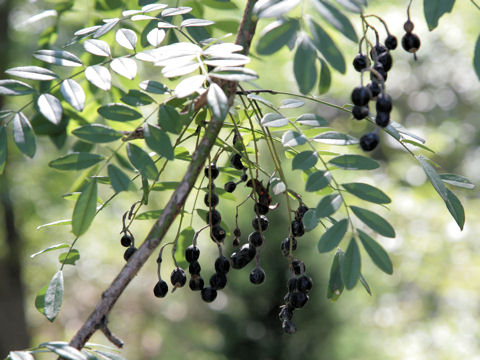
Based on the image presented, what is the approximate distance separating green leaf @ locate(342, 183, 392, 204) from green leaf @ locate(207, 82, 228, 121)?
0.92 feet

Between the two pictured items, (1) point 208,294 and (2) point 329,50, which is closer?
(2) point 329,50

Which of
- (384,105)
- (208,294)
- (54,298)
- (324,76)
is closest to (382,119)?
(384,105)

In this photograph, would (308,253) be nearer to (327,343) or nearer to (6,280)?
(327,343)

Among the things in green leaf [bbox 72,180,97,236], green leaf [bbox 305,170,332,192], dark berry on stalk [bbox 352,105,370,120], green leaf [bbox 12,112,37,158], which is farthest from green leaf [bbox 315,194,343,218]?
green leaf [bbox 12,112,37,158]

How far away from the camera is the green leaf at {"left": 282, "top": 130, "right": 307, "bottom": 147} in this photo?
2.73ft

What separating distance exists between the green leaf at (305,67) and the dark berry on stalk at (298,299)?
389mm

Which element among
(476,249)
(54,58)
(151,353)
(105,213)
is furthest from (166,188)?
(151,353)

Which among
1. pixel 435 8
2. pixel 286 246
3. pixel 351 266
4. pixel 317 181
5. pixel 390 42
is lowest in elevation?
pixel 286 246

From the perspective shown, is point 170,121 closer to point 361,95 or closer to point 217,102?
point 217,102

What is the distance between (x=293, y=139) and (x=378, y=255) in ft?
0.74

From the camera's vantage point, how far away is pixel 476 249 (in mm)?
5398

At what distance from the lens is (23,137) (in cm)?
92

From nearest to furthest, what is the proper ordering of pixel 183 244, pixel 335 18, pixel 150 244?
pixel 335 18, pixel 150 244, pixel 183 244

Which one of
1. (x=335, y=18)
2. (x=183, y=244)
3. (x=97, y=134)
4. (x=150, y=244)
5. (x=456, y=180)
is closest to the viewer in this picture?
(x=335, y=18)
